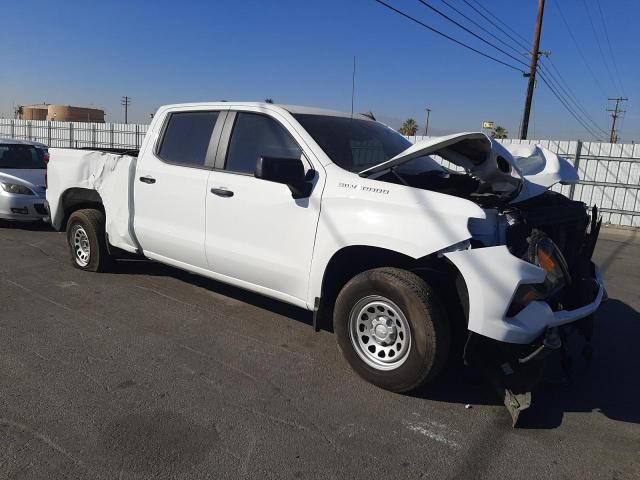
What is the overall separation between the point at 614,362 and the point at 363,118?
3.07 metres

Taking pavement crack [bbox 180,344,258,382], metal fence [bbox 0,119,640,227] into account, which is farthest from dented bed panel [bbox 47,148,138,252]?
metal fence [bbox 0,119,640,227]

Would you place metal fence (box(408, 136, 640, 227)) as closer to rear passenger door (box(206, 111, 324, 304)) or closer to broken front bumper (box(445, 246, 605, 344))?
rear passenger door (box(206, 111, 324, 304))

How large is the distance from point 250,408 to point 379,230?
1413mm

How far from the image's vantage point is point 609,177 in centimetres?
1325

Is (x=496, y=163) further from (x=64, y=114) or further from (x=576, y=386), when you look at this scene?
(x=64, y=114)

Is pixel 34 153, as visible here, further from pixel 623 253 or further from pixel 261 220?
pixel 623 253

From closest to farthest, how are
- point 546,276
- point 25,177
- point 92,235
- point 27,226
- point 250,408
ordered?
1. point 546,276
2. point 250,408
3. point 92,235
4. point 25,177
5. point 27,226

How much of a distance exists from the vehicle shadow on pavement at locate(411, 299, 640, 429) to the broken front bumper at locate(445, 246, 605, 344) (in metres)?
0.68

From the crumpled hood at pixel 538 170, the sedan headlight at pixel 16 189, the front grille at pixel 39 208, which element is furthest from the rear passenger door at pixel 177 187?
the sedan headlight at pixel 16 189

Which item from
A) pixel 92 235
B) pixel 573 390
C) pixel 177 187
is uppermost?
pixel 177 187

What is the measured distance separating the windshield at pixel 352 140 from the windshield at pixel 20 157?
306 inches

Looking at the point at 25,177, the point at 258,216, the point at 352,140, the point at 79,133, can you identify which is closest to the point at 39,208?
the point at 25,177

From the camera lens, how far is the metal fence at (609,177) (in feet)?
42.5

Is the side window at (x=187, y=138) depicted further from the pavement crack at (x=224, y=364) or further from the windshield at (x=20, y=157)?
the windshield at (x=20, y=157)
